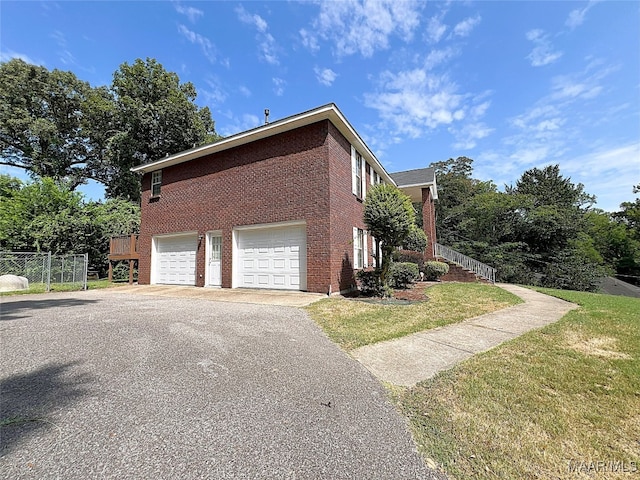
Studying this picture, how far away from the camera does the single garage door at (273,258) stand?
953 cm

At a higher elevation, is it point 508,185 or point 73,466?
point 508,185

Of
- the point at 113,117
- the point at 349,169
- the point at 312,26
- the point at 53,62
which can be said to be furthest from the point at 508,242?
the point at 53,62

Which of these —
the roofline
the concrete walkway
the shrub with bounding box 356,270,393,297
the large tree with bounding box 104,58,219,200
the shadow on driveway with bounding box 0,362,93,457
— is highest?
the large tree with bounding box 104,58,219,200

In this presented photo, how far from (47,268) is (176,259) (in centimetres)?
456

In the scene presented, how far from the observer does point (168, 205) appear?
504 inches

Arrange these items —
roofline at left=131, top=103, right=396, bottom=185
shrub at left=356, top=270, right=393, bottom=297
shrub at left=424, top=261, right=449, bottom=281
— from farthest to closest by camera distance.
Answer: shrub at left=424, top=261, right=449, bottom=281, roofline at left=131, top=103, right=396, bottom=185, shrub at left=356, top=270, right=393, bottom=297

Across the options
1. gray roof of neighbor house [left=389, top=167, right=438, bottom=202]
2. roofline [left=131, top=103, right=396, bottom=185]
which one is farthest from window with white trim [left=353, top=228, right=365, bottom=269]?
gray roof of neighbor house [left=389, top=167, right=438, bottom=202]

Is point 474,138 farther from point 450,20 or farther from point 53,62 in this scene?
point 53,62

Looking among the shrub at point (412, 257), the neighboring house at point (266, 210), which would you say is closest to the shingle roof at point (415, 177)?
the shrub at point (412, 257)

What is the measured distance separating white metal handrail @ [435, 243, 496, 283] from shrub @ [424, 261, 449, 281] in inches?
69.0

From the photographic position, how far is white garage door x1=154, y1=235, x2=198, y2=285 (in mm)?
12125

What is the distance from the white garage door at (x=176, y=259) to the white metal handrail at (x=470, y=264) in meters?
13.5

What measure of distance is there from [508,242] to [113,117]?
114ft

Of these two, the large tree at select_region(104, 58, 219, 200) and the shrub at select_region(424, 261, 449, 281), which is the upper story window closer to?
the shrub at select_region(424, 261, 449, 281)
